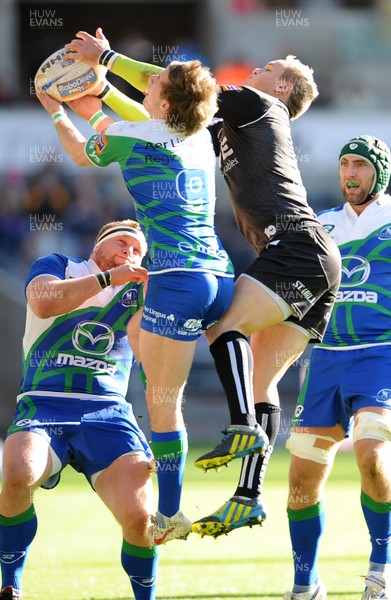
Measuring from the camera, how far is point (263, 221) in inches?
219

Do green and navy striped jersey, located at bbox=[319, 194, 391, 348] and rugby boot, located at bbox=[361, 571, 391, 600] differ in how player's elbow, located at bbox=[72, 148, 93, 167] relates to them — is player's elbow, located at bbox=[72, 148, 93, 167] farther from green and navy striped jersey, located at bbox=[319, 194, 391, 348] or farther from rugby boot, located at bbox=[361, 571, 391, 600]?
rugby boot, located at bbox=[361, 571, 391, 600]

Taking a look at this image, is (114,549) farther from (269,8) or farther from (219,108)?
(269,8)

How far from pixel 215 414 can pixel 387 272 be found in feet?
31.8

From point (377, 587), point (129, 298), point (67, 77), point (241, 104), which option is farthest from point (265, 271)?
point (377, 587)

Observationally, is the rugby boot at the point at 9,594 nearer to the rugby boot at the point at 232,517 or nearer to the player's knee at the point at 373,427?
the rugby boot at the point at 232,517

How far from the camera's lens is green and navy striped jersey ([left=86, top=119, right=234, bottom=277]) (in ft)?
17.7

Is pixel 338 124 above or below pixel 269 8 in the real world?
below

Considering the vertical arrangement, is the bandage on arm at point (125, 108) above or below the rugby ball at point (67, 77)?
below

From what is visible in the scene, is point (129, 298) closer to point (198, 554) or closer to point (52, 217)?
point (198, 554)

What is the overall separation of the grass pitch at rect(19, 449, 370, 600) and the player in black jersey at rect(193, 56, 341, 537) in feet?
5.40

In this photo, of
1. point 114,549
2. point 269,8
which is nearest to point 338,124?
point 269,8

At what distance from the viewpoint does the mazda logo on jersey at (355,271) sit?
22.0 ft

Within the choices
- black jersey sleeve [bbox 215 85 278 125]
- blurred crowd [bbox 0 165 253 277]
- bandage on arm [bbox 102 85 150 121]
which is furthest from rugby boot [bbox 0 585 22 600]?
blurred crowd [bbox 0 165 253 277]

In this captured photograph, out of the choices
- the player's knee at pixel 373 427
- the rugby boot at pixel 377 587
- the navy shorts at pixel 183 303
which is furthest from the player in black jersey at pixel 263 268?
the rugby boot at pixel 377 587
